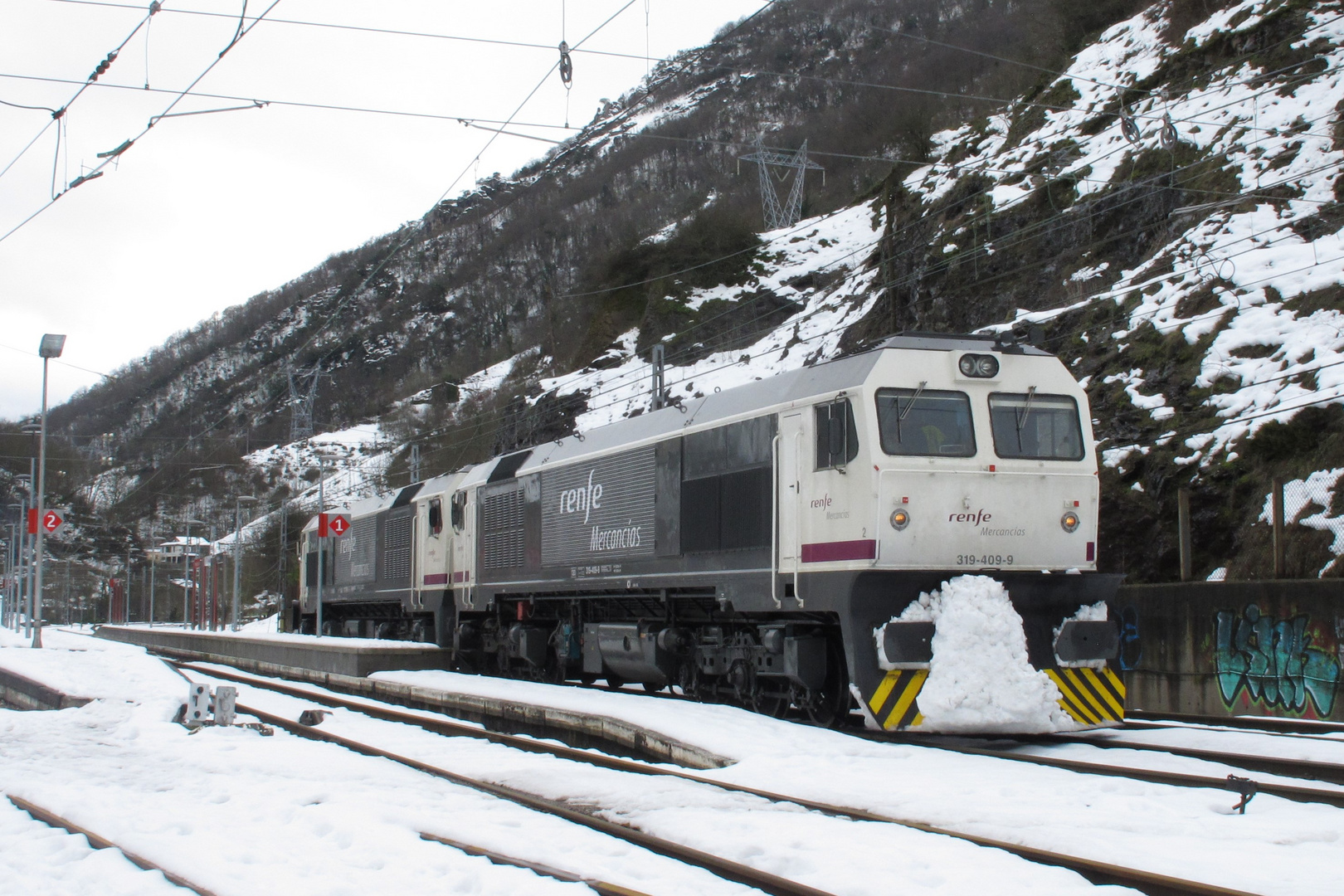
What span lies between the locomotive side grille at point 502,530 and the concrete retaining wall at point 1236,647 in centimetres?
962

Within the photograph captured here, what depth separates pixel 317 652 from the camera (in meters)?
23.1

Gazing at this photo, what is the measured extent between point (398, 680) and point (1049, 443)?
466 inches

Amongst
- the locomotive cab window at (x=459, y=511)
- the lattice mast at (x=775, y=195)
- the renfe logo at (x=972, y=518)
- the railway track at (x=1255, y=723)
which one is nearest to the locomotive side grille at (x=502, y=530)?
the locomotive cab window at (x=459, y=511)

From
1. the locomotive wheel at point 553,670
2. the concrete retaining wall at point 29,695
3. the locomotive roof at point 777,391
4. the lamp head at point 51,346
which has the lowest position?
the concrete retaining wall at point 29,695

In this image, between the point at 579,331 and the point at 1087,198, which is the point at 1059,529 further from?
the point at 579,331

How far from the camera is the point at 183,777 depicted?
10.2 m

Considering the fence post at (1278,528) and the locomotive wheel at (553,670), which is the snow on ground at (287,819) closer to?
the locomotive wheel at (553,670)

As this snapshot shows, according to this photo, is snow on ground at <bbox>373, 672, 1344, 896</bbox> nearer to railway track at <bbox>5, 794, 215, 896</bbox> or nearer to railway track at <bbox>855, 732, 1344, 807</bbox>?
railway track at <bbox>855, 732, 1344, 807</bbox>

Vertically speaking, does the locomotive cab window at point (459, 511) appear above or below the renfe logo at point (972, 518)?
above

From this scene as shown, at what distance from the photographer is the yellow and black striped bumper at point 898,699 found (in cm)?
1075

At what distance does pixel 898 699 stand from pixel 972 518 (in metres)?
1.96

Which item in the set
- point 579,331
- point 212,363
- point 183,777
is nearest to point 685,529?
point 183,777

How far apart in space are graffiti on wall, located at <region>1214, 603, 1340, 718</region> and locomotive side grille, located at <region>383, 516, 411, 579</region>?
1686 centimetres

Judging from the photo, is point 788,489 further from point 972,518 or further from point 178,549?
→ point 178,549
